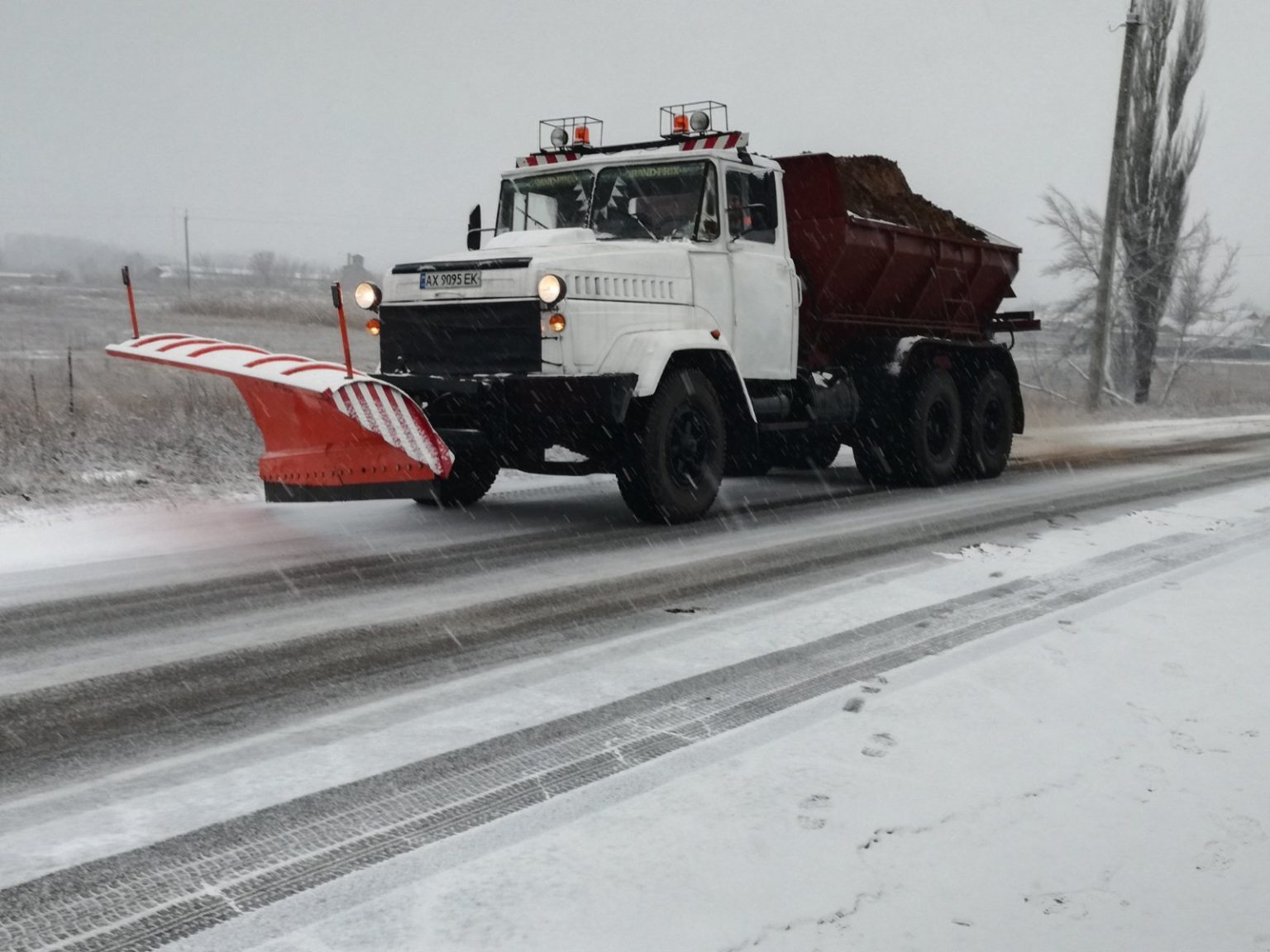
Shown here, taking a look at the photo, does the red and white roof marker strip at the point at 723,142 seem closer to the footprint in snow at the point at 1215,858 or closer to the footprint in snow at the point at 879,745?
the footprint in snow at the point at 879,745

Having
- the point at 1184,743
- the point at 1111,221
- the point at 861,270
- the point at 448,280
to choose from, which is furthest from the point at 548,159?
the point at 1111,221

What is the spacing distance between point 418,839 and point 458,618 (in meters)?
2.57

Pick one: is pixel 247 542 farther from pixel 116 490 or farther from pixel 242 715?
pixel 242 715

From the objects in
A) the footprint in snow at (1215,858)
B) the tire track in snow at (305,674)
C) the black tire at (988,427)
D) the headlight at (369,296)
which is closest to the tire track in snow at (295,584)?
the tire track in snow at (305,674)

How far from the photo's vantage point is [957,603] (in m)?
5.93

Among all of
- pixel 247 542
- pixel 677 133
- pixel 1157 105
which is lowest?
pixel 247 542

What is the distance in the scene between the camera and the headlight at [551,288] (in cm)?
773

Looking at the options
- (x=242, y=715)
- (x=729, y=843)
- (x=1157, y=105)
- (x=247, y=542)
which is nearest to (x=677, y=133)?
(x=247, y=542)

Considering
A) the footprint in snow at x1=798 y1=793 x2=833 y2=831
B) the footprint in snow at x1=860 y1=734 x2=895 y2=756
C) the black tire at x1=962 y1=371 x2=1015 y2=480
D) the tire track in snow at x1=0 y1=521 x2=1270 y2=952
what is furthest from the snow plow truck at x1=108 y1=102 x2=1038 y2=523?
the footprint in snow at x1=798 y1=793 x2=833 y2=831

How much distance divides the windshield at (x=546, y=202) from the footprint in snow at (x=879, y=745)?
5830 millimetres

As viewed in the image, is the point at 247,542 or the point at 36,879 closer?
the point at 36,879

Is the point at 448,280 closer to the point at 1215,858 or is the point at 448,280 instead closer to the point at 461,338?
the point at 461,338

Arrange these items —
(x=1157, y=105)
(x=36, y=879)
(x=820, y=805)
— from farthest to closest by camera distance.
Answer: (x=1157, y=105)
(x=820, y=805)
(x=36, y=879)

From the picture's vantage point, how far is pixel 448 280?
814cm
